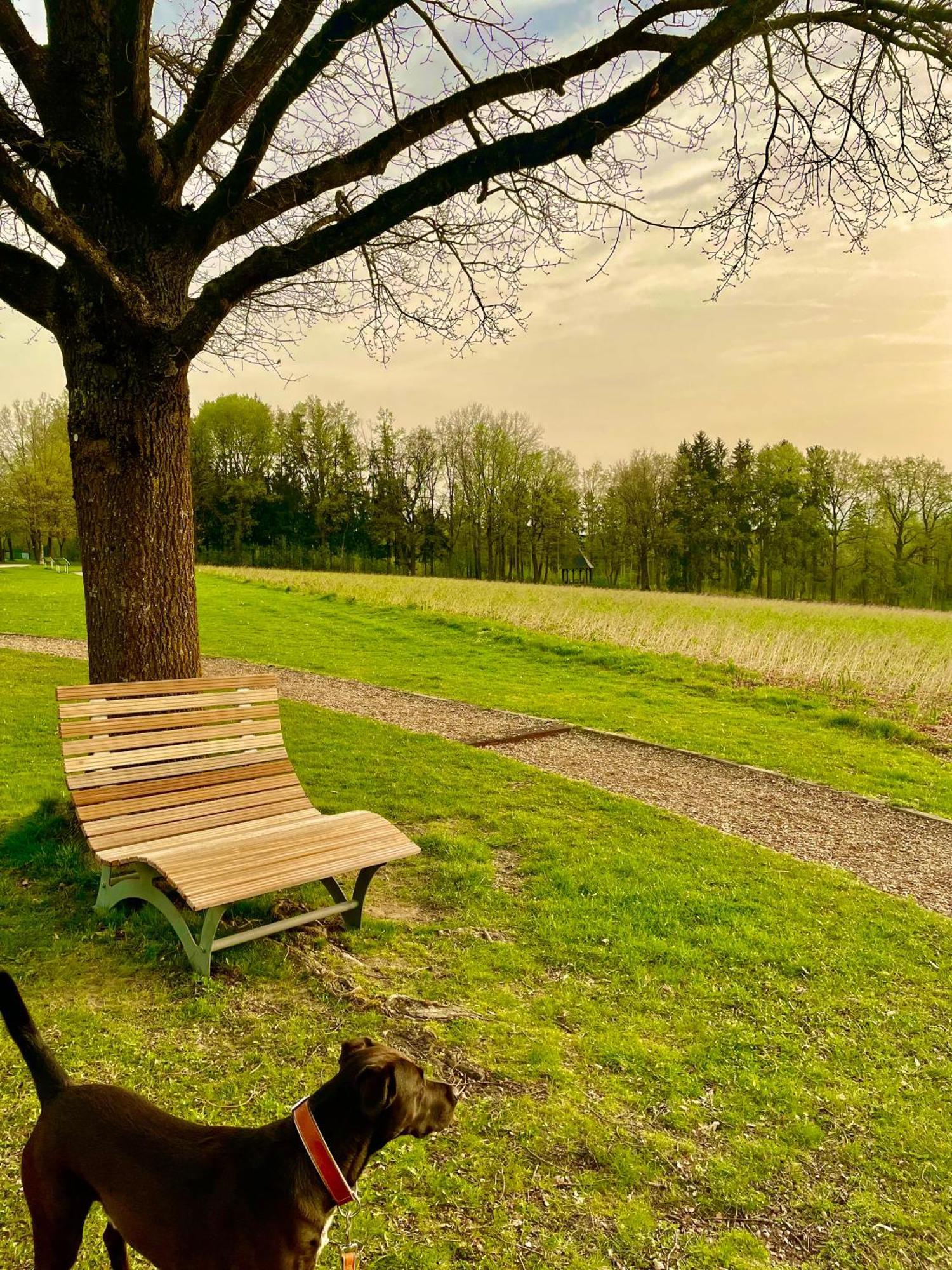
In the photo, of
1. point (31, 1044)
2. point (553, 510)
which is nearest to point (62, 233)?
point (31, 1044)

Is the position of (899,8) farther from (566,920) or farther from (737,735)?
(737,735)

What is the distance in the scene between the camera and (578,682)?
14.3 m

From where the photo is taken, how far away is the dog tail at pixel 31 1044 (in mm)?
1970

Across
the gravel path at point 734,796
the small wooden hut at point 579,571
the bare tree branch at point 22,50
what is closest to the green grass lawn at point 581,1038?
the gravel path at point 734,796

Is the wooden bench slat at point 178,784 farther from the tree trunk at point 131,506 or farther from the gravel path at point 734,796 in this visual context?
the gravel path at point 734,796

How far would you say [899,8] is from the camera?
5590 mm

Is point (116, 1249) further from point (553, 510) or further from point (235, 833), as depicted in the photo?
point (553, 510)

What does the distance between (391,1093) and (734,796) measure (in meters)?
6.80

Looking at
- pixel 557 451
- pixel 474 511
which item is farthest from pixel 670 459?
pixel 474 511

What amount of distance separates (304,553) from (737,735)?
50200 mm

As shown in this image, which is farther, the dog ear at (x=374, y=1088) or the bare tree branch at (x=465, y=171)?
the bare tree branch at (x=465, y=171)

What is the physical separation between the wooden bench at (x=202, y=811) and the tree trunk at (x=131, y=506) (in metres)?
0.55

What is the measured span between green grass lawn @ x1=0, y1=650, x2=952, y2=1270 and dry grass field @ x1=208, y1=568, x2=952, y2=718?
8.89 m

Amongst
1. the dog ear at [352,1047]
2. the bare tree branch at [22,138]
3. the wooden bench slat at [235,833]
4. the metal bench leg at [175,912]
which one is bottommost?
the metal bench leg at [175,912]
